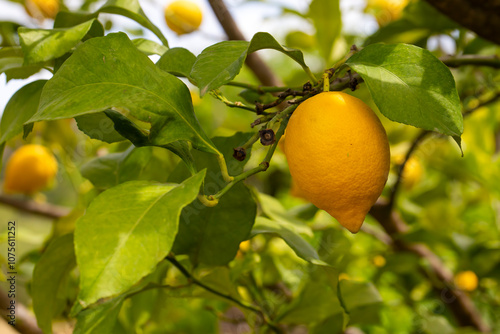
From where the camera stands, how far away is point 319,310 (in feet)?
2.28

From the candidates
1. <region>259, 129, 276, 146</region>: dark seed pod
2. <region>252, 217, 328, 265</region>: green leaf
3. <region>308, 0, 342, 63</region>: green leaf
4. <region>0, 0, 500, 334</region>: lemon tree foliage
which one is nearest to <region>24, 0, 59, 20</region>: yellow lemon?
<region>0, 0, 500, 334</region>: lemon tree foliage

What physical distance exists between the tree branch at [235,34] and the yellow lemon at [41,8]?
56cm

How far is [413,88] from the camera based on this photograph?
37 centimetres

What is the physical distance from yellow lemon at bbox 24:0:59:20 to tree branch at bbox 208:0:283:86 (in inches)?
22.2

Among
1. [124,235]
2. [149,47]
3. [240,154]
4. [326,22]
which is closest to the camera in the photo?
[124,235]

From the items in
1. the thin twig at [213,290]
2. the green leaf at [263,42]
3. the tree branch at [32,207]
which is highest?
the green leaf at [263,42]

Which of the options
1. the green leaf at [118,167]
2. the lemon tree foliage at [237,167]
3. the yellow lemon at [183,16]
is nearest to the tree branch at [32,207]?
the lemon tree foliage at [237,167]

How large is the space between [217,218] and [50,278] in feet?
0.79

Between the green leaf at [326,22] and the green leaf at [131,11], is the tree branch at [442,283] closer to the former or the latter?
the green leaf at [326,22]

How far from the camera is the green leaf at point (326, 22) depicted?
820 millimetres

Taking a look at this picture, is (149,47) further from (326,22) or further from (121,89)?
(326,22)

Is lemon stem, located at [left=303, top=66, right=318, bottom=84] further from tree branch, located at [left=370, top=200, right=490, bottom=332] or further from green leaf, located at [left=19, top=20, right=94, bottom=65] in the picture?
tree branch, located at [left=370, top=200, right=490, bottom=332]

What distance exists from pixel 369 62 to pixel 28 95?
1.12 ft

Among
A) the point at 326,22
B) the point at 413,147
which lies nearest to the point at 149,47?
the point at 326,22
